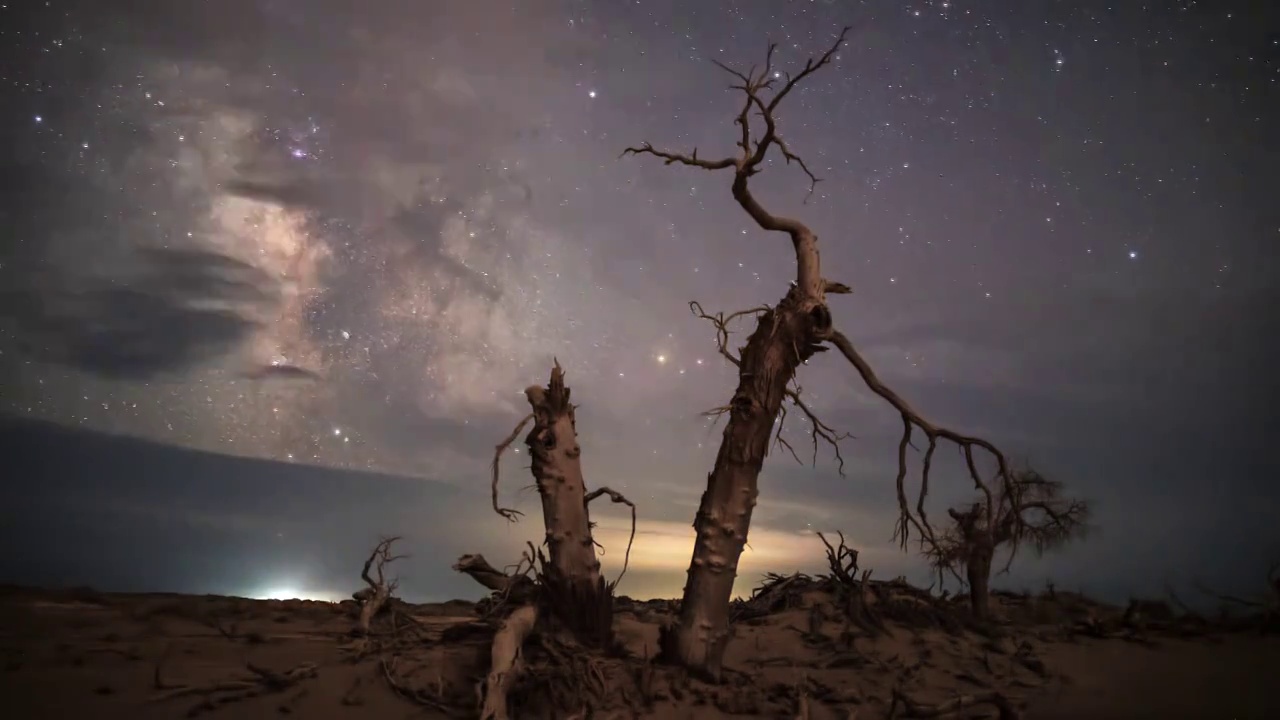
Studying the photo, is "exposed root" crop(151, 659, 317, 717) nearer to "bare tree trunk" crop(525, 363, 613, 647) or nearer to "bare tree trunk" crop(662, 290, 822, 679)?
"bare tree trunk" crop(525, 363, 613, 647)

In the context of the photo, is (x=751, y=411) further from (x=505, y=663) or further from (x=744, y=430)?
(x=505, y=663)

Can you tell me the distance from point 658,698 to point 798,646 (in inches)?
115

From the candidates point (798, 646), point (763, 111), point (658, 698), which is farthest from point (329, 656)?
point (763, 111)

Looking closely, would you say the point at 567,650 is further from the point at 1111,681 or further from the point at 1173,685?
the point at 1173,685

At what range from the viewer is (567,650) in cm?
925

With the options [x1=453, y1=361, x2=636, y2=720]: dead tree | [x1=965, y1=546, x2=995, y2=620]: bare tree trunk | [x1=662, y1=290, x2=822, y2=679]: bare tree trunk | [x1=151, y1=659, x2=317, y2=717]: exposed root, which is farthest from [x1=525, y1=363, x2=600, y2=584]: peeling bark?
[x1=965, y1=546, x2=995, y2=620]: bare tree trunk

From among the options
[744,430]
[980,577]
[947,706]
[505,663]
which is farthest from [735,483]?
[980,577]

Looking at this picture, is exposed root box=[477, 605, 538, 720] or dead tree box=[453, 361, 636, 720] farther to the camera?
dead tree box=[453, 361, 636, 720]

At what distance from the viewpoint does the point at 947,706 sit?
26.5ft

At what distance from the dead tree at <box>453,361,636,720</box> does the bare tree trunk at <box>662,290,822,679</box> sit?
4.19ft

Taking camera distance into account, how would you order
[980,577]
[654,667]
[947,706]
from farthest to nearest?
[980,577] < [654,667] < [947,706]

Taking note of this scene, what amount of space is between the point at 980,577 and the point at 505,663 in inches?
343

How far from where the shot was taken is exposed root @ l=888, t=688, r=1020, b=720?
300 inches

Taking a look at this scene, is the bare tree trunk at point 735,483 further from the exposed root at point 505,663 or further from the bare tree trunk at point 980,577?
the bare tree trunk at point 980,577
